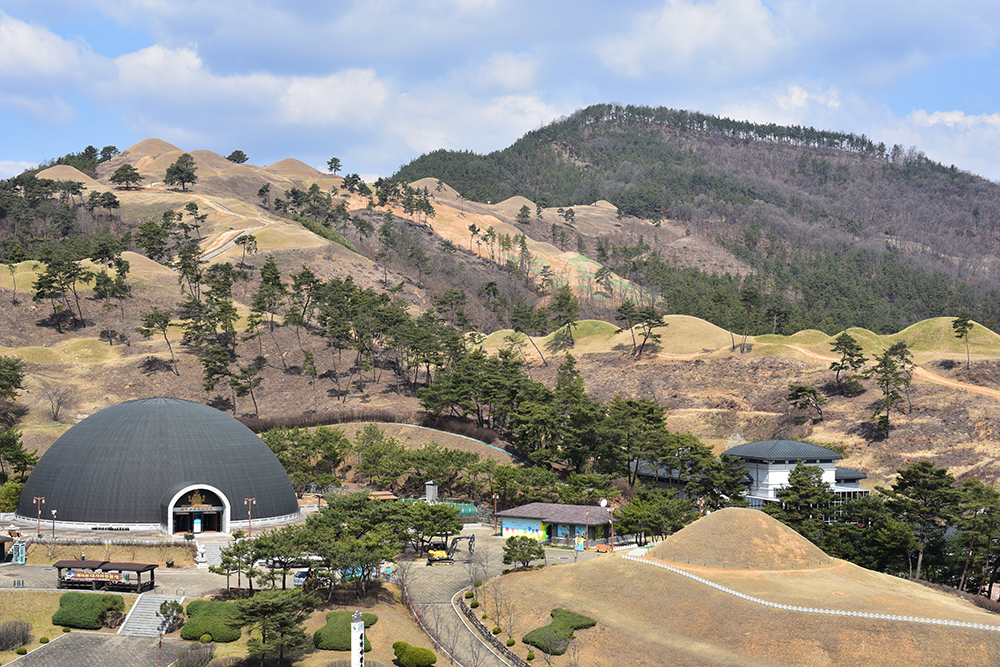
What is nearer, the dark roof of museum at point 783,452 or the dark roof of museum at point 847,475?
the dark roof of museum at point 783,452

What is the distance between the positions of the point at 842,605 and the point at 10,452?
76.9 meters

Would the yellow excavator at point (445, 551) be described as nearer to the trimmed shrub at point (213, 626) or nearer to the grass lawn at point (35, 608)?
the trimmed shrub at point (213, 626)

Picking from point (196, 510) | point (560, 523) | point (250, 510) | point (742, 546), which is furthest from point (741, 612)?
point (196, 510)

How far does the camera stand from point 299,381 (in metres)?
131

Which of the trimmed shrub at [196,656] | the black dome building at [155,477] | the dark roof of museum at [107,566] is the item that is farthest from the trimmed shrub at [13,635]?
the black dome building at [155,477]

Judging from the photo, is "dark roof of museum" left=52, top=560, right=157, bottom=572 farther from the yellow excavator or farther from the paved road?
the yellow excavator

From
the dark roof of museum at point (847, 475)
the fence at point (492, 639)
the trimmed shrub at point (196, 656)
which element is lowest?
the fence at point (492, 639)

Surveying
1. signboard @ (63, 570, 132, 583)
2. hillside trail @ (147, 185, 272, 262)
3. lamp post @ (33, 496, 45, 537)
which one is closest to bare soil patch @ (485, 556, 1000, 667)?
signboard @ (63, 570, 132, 583)

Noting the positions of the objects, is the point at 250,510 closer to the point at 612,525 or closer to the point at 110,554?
the point at 110,554

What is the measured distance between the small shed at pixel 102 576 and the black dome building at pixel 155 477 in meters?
12.0

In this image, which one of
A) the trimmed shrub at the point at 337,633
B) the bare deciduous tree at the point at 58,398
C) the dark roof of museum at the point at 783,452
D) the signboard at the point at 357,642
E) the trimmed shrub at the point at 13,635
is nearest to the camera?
the signboard at the point at 357,642

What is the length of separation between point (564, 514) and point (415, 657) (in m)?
32.0

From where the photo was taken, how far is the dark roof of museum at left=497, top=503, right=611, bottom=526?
73.4 metres

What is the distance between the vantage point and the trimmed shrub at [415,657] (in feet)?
148
